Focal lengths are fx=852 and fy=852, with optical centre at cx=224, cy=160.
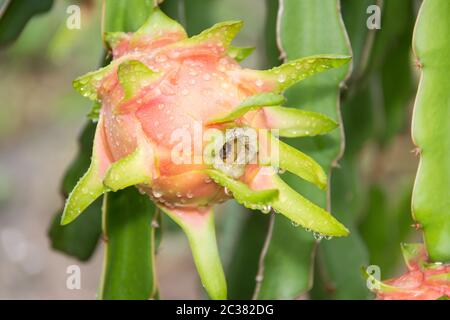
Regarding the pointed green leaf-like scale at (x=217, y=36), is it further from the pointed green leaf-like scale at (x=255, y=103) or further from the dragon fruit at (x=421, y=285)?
the dragon fruit at (x=421, y=285)

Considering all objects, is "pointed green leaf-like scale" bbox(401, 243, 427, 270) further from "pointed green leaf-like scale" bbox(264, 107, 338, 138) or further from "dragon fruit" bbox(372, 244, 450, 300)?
"pointed green leaf-like scale" bbox(264, 107, 338, 138)

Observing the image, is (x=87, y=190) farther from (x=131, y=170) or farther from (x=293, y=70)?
(x=293, y=70)

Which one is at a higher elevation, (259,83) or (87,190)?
(259,83)

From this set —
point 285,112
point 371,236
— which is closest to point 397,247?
point 371,236

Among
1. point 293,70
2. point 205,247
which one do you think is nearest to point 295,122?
point 293,70

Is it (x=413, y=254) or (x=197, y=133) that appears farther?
(x=413, y=254)

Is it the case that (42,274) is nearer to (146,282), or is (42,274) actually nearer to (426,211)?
(146,282)

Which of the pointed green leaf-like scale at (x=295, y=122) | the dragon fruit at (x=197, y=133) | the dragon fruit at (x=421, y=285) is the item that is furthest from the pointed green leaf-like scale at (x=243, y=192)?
the dragon fruit at (x=421, y=285)
